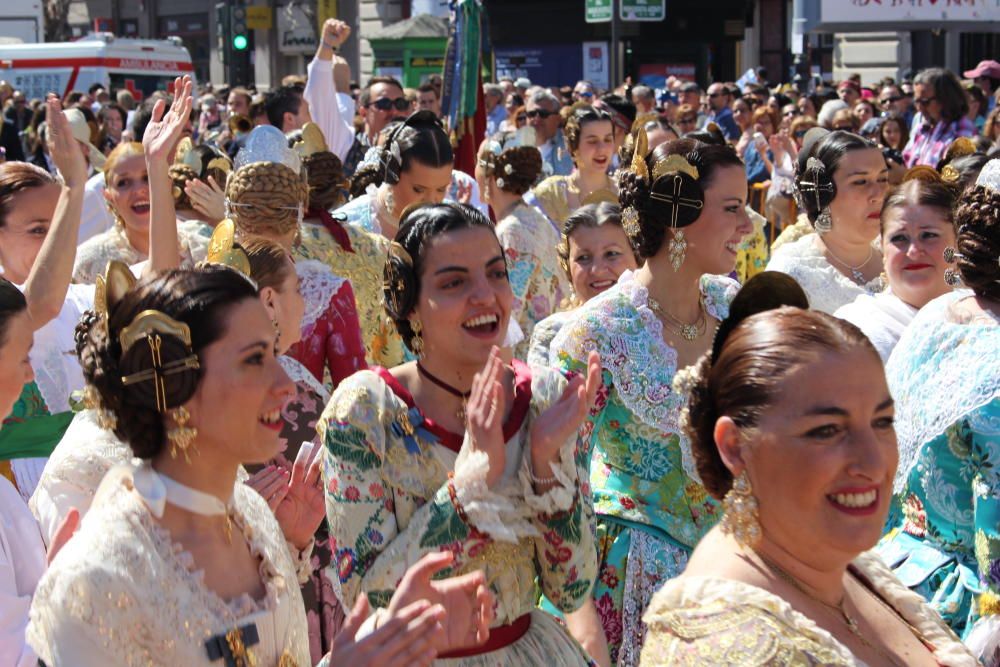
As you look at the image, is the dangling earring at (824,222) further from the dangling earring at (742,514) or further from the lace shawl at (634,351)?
the dangling earring at (742,514)

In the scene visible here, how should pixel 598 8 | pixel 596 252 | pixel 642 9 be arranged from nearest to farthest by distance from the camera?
pixel 596 252 < pixel 598 8 < pixel 642 9

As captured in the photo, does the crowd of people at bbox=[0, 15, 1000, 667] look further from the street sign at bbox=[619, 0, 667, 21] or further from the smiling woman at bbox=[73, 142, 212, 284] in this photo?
the street sign at bbox=[619, 0, 667, 21]

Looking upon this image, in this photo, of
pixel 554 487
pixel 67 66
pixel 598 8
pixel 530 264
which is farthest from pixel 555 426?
pixel 67 66

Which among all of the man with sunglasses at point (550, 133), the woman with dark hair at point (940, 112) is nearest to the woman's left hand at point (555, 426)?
the woman with dark hair at point (940, 112)

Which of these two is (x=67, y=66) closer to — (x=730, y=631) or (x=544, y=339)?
(x=544, y=339)

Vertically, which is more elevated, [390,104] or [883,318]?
[390,104]

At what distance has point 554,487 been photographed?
10.6 feet

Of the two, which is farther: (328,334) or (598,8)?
(598,8)

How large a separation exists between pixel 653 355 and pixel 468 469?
120 cm

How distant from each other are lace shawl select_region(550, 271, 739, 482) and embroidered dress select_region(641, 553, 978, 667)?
1600 millimetres

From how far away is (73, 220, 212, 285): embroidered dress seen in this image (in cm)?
605

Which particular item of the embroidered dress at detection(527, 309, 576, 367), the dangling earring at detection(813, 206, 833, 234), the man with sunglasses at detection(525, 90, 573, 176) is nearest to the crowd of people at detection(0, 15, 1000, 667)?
the dangling earring at detection(813, 206, 833, 234)

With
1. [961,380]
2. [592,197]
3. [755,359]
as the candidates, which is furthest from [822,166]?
[755,359]

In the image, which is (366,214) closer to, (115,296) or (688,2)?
(115,296)
